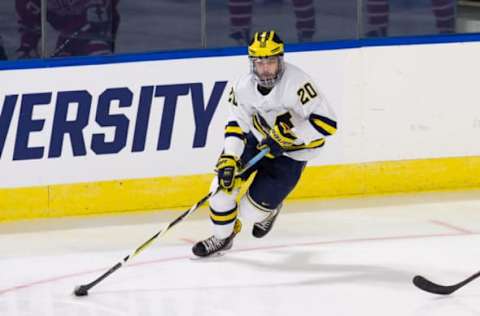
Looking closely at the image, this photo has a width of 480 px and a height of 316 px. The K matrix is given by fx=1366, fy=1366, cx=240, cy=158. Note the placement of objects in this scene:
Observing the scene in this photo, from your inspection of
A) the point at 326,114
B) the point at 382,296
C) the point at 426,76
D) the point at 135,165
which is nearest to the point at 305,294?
the point at 382,296

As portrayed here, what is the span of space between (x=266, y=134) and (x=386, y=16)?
1.59m

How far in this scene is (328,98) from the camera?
7.04 metres

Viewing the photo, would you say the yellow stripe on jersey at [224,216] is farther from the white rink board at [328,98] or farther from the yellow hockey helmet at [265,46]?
the white rink board at [328,98]

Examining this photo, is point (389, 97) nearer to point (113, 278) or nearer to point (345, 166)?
point (345, 166)

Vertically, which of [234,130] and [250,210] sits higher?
[234,130]

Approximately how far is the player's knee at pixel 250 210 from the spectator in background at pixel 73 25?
1273 millimetres

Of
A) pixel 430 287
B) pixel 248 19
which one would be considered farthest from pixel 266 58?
pixel 248 19

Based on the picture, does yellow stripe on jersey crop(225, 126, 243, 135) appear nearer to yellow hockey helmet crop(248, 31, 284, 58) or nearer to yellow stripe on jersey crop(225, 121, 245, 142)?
yellow stripe on jersey crop(225, 121, 245, 142)

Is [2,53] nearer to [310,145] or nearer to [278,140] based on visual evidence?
[278,140]

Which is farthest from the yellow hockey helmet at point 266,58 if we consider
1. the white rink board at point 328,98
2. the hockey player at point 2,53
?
the hockey player at point 2,53

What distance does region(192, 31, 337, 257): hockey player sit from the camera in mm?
5562

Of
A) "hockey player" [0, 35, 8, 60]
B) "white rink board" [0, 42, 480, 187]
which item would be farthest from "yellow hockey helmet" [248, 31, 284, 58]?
"hockey player" [0, 35, 8, 60]

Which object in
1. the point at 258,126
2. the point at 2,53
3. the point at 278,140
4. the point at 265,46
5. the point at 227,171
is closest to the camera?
the point at 265,46

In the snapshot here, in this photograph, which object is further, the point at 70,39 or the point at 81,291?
the point at 70,39
